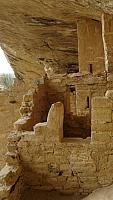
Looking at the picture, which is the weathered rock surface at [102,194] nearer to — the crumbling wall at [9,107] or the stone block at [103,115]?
the stone block at [103,115]

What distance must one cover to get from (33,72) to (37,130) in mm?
10049

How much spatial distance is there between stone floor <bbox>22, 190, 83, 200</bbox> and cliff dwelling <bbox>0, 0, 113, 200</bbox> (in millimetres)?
15

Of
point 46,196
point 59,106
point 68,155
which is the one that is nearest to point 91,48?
point 59,106

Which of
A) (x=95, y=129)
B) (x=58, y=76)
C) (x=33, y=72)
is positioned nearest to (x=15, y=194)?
(x=95, y=129)

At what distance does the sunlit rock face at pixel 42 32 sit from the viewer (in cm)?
813

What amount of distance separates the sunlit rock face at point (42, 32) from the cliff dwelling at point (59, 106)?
1.1 inches

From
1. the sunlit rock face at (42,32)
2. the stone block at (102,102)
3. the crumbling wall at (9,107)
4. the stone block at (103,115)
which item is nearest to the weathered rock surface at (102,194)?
the stone block at (103,115)

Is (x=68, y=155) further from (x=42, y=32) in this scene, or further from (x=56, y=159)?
(x=42, y=32)

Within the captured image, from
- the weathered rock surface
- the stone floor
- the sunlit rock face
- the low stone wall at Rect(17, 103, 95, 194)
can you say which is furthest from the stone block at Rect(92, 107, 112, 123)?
the sunlit rock face

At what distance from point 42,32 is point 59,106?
6.20 metres

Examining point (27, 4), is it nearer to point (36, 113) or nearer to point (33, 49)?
point (36, 113)

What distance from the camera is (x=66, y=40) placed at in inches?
456

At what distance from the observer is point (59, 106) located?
5688 millimetres

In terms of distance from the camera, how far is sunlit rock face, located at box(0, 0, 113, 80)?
26.7ft
